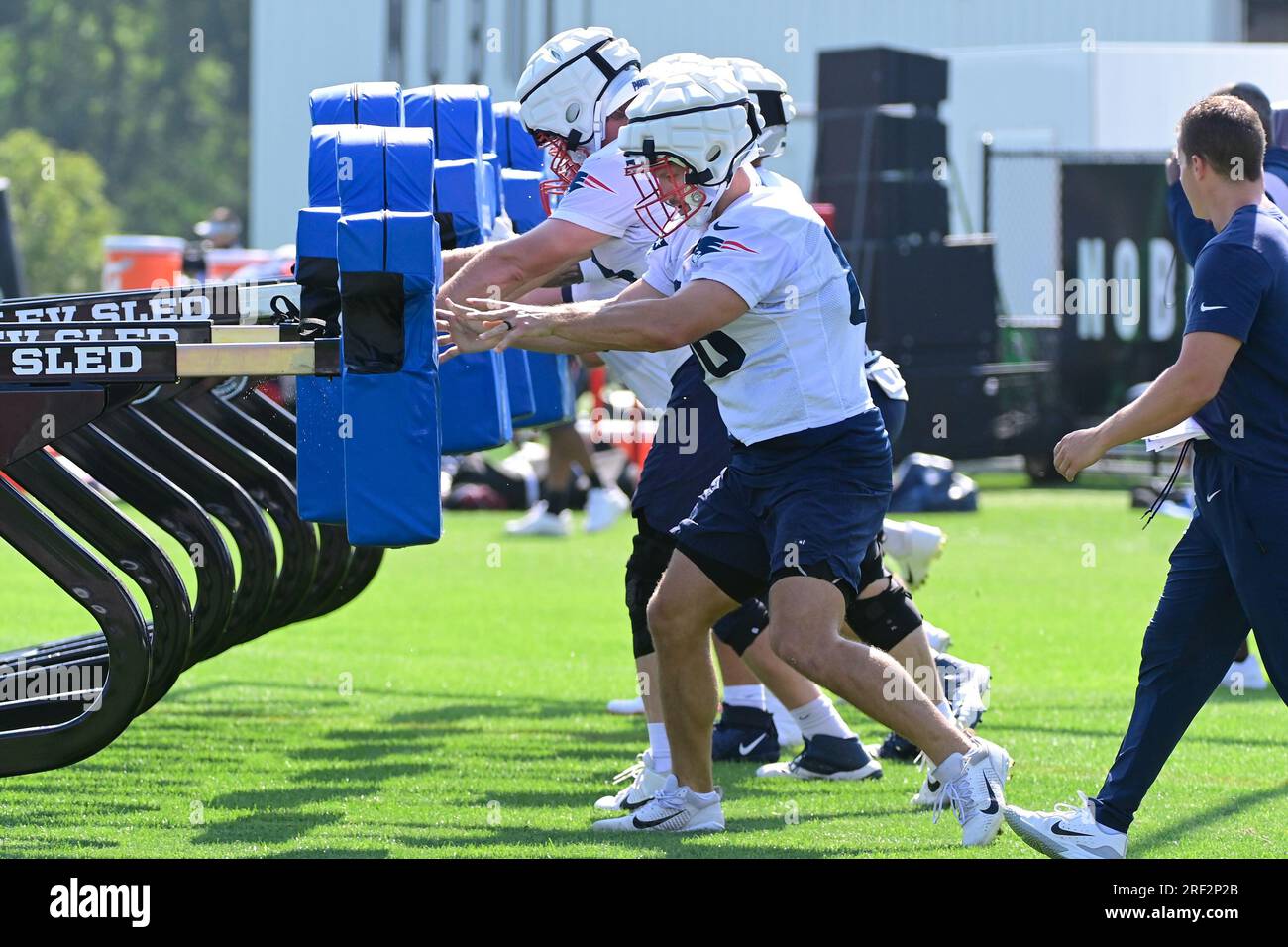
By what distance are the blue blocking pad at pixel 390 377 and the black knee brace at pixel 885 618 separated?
157 centimetres

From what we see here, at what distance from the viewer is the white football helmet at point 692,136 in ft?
15.6

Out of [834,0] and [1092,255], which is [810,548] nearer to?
[1092,255]

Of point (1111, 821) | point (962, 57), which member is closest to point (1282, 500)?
point (1111, 821)

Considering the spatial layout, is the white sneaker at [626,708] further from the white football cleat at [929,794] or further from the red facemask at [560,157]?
the red facemask at [560,157]

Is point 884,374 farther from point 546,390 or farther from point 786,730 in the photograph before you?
point 786,730

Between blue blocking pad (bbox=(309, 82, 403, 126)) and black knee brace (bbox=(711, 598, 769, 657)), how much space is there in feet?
6.15

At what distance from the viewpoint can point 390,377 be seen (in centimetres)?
482

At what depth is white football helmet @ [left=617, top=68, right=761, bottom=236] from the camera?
475cm

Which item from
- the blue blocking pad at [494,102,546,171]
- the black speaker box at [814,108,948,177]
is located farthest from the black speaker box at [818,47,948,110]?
the blue blocking pad at [494,102,546,171]

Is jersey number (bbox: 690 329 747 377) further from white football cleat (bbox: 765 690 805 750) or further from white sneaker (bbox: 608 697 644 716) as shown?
white sneaker (bbox: 608 697 644 716)
